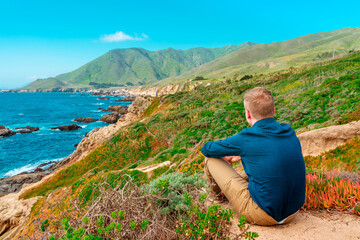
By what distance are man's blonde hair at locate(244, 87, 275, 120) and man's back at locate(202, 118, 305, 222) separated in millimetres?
120

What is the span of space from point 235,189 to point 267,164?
2.70 ft

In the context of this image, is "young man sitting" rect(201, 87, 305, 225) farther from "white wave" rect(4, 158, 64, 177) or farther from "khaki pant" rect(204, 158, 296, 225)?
"white wave" rect(4, 158, 64, 177)

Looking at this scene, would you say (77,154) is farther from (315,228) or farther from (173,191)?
(315,228)

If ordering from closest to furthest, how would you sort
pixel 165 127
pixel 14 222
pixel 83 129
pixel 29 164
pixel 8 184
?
pixel 14 222, pixel 165 127, pixel 8 184, pixel 29 164, pixel 83 129

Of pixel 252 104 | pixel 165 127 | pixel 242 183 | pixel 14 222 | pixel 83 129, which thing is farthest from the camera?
pixel 83 129

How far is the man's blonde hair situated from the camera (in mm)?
3133

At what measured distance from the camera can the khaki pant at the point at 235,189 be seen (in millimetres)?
3250

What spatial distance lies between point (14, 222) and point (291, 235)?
635 inches

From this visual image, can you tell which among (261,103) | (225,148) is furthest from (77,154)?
(261,103)

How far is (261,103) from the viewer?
10.3ft

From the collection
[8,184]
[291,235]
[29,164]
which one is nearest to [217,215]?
[291,235]

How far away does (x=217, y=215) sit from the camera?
3168 mm

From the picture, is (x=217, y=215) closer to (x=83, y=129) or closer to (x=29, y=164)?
(x=29, y=164)

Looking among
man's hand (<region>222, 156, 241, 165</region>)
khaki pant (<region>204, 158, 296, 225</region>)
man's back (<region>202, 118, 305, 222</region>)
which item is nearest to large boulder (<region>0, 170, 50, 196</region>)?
khaki pant (<region>204, 158, 296, 225</region>)
